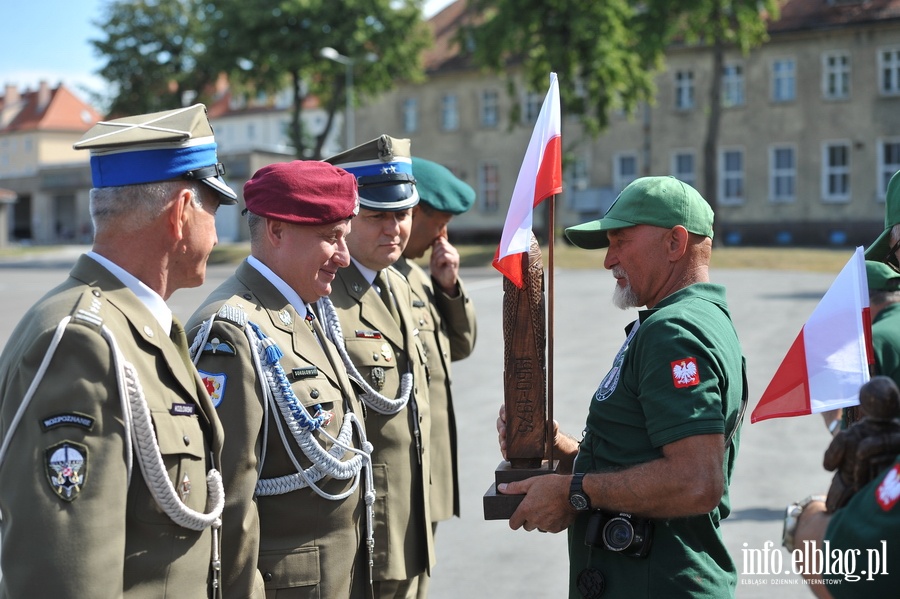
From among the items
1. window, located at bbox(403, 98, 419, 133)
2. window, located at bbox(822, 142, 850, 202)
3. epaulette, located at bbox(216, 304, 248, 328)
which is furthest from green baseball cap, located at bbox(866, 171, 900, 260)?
window, located at bbox(403, 98, 419, 133)

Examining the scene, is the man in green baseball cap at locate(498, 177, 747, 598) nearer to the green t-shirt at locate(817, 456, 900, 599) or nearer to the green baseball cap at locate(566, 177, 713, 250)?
the green baseball cap at locate(566, 177, 713, 250)

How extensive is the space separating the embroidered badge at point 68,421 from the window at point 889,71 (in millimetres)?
43499

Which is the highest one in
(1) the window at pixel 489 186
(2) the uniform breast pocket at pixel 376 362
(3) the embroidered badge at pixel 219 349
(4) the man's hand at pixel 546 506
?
(1) the window at pixel 489 186

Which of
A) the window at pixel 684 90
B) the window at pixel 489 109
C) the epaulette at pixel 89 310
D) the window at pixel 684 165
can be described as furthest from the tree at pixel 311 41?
the epaulette at pixel 89 310

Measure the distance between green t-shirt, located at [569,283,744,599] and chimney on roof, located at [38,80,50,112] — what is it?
99.1 metres

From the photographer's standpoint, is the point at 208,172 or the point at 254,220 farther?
the point at 254,220

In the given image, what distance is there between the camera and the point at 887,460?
A: 197cm

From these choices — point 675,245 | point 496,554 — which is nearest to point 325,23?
point 496,554

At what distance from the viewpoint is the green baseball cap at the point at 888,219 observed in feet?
11.2

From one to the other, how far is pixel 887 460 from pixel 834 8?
1766 inches

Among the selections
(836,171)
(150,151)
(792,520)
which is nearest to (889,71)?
(836,171)

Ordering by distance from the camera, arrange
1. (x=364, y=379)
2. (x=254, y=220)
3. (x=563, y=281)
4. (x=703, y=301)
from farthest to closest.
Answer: (x=563, y=281), (x=364, y=379), (x=254, y=220), (x=703, y=301)

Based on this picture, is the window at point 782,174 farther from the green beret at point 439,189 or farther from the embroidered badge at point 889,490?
the embroidered badge at point 889,490

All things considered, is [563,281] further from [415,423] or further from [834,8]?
[834,8]
